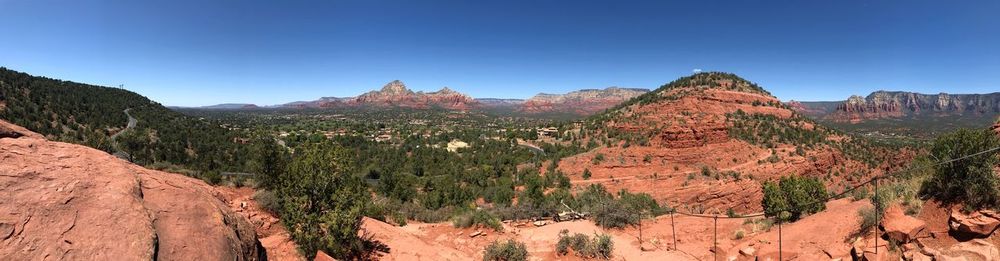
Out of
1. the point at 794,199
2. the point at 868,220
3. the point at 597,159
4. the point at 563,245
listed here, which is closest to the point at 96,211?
the point at 563,245

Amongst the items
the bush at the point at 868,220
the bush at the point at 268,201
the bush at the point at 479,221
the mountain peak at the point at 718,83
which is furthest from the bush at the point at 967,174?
the mountain peak at the point at 718,83

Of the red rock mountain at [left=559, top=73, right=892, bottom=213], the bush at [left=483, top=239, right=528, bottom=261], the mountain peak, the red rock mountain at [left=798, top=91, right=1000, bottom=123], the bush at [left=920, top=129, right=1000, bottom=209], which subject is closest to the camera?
the bush at [left=920, top=129, right=1000, bottom=209]

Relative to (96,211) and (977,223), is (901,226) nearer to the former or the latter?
(977,223)

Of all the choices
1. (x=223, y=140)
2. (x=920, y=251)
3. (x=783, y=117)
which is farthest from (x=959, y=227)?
(x=223, y=140)

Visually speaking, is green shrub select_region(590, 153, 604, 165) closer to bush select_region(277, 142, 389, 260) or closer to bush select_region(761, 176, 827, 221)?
bush select_region(761, 176, 827, 221)

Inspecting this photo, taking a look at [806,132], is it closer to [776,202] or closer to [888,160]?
[888,160]

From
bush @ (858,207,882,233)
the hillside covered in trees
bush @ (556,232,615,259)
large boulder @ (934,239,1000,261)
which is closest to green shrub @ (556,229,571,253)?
bush @ (556,232,615,259)
